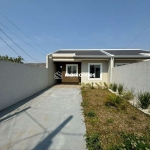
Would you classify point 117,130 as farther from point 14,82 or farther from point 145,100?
point 14,82

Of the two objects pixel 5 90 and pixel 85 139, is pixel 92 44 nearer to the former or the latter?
pixel 5 90

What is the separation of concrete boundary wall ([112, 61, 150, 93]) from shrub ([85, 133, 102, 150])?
4130 mm

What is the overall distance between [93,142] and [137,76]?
17.5 feet

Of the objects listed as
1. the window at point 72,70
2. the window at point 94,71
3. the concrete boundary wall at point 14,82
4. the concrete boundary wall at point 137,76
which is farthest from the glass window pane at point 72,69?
the concrete boundary wall at point 137,76

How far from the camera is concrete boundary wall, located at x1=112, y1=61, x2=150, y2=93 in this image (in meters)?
5.86

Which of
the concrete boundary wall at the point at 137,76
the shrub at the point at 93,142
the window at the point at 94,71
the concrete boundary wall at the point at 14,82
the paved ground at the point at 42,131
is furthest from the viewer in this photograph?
the window at the point at 94,71

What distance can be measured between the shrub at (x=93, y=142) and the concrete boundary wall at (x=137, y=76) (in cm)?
413

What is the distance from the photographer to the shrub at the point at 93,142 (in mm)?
2741

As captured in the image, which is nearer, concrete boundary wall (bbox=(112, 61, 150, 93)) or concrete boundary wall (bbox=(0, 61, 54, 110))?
concrete boundary wall (bbox=(0, 61, 54, 110))

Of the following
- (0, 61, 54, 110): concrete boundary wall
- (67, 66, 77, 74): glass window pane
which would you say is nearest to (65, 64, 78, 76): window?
(67, 66, 77, 74): glass window pane

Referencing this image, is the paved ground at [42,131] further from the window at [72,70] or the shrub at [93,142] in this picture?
the window at [72,70]

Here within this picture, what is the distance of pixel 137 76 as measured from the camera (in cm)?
682

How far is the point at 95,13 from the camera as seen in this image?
12375mm

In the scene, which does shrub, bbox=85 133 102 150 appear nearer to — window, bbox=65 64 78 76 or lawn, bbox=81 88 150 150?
lawn, bbox=81 88 150 150
